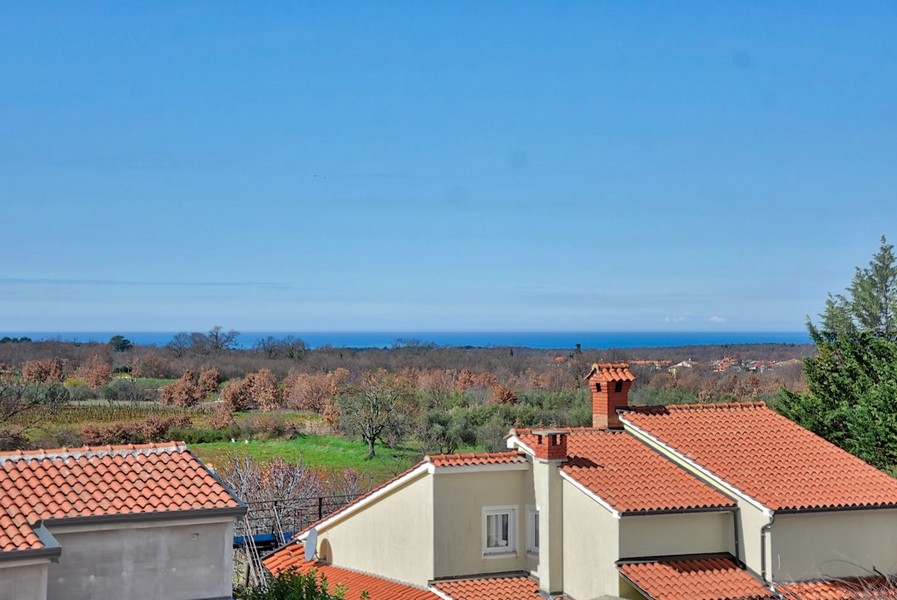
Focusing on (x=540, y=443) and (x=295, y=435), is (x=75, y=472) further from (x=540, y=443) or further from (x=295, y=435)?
(x=295, y=435)

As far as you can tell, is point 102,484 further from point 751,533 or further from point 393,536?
point 751,533

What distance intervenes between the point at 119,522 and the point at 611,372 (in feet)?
33.0

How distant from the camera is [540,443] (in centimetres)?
1739

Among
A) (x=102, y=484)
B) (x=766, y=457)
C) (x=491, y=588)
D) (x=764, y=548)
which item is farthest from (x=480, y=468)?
(x=102, y=484)

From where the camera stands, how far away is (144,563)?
13.0 m

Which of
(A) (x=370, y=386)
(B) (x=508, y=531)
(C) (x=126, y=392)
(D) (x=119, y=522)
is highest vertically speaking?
(A) (x=370, y=386)

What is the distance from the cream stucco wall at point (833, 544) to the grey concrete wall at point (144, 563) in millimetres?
8832

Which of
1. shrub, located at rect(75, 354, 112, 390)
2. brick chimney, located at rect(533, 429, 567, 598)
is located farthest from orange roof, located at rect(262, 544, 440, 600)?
shrub, located at rect(75, 354, 112, 390)

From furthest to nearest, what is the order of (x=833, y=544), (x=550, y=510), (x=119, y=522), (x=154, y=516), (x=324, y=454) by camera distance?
(x=324, y=454)
(x=550, y=510)
(x=833, y=544)
(x=154, y=516)
(x=119, y=522)

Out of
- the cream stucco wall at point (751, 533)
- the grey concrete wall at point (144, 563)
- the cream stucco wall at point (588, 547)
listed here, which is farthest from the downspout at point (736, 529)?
the grey concrete wall at point (144, 563)

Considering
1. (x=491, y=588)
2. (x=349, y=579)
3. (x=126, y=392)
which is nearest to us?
(x=491, y=588)

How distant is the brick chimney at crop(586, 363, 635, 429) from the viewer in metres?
19.2

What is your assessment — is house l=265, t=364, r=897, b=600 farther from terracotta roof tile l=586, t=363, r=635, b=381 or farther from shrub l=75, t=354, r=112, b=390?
shrub l=75, t=354, r=112, b=390

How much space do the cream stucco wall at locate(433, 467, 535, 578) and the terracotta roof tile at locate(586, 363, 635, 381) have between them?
108 inches
